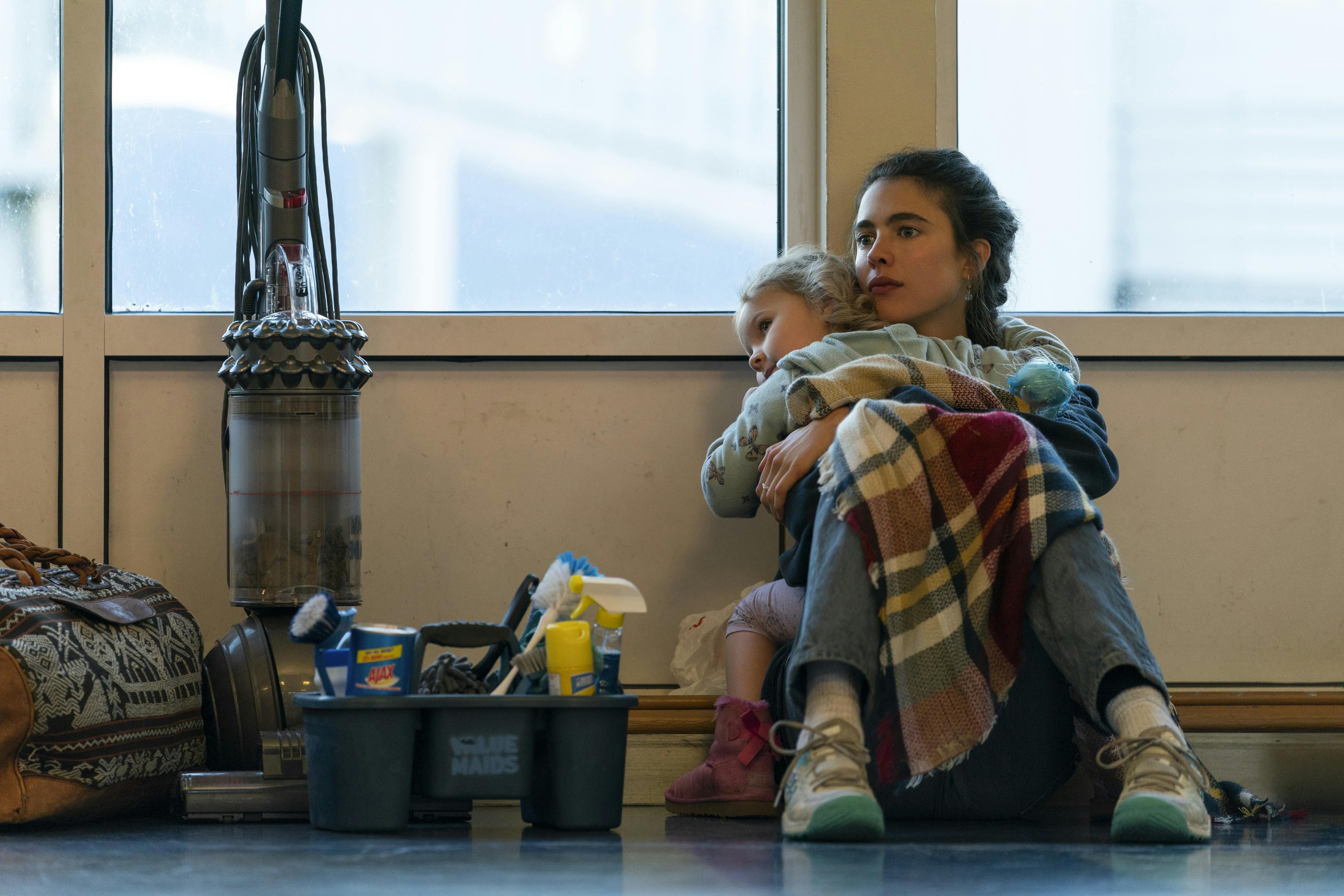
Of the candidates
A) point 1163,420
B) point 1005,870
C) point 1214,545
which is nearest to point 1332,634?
point 1214,545

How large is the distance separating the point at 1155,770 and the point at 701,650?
848 millimetres

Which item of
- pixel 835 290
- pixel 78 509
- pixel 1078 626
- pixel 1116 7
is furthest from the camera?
pixel 1116 7

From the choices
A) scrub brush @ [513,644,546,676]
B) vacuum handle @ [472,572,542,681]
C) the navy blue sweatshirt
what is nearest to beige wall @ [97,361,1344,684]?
the navy blue sweatshirt

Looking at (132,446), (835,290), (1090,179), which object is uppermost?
(1090,179)

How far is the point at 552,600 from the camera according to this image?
1.40 m

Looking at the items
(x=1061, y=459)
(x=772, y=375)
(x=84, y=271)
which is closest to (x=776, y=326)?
(x=772, y=375)

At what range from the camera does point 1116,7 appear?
2.11 m

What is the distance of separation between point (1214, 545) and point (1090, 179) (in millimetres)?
664

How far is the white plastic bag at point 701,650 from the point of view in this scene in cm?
192

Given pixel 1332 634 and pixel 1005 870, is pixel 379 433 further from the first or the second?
pixel 1332 634

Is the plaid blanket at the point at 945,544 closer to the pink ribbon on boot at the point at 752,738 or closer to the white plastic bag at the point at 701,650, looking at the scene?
the pink ribbon on boot at the point at 752,738

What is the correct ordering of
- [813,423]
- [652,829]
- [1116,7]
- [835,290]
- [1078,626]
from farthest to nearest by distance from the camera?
1. [1116,7]
2. [835,290]
3. [813,423]
4. [652,829]
5. [1078,626]

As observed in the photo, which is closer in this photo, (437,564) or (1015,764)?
(1015,764)

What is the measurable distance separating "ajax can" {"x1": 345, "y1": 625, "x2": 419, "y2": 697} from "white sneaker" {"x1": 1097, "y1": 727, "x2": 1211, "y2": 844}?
73 centimetres
